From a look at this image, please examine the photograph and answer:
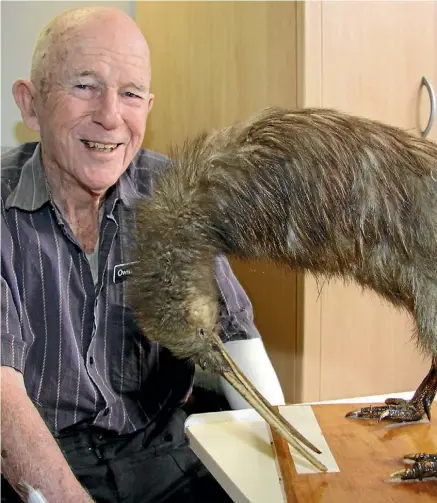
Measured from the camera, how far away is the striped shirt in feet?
4.65

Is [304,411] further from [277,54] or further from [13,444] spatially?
[277,54]

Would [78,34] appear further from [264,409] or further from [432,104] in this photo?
[432,104]

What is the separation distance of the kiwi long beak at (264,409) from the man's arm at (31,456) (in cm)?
31

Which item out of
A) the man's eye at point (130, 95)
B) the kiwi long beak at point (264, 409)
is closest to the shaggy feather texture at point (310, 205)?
the kiwi long beak at point (264, 409)

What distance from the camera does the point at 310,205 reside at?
37.4 inches

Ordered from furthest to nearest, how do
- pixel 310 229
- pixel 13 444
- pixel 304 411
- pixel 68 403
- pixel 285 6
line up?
pixel 285 6 → pixel 68 403 → pixel 304 411 → pixel 13 444 → pixel 310 229

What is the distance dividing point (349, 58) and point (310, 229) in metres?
0.98

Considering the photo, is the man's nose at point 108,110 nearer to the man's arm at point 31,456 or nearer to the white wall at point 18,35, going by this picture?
the man's arm at point 31,456

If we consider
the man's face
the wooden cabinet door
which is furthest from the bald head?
the wooden cabinet door

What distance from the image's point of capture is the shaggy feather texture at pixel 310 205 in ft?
3.12

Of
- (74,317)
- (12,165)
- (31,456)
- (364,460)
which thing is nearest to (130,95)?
(12,165)

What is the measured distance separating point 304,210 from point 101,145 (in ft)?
2.10

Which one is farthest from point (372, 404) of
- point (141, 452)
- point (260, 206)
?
point (260, 206)

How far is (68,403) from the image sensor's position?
→ 4.69ft
